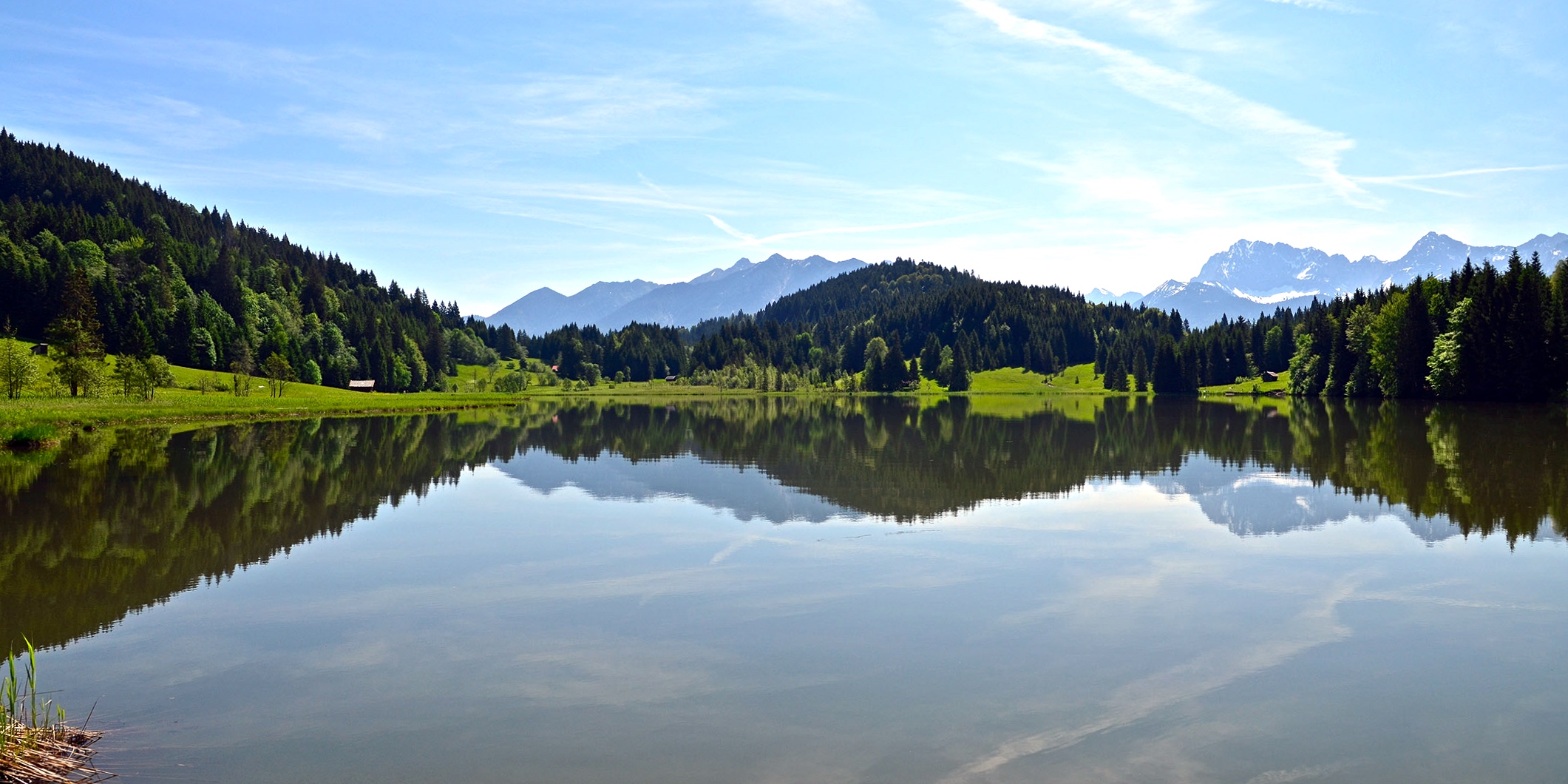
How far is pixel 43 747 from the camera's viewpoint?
941 centimetres

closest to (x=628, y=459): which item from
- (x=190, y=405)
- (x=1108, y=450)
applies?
(x=1108, y=450)

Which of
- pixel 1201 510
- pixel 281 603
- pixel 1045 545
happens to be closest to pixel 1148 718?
pixel 1045 545

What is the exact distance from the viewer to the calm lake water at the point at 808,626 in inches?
381

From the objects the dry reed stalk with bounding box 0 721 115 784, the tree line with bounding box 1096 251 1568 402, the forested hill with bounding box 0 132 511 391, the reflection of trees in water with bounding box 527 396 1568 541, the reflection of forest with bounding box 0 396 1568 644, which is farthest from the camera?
the forested hill with bounding box 0 132 511 391

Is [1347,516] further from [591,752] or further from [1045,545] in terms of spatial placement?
[591,752]

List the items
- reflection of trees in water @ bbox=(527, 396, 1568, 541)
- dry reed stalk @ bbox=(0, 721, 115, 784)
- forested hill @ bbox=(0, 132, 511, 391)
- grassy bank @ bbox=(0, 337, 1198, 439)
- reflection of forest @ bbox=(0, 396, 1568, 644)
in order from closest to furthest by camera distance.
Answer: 1. dry reed stalk @ bbox=(0, 721, 115, 784)
2. reflection of forest @ bbox=(0, 396, 1568, 644)
3. reflection of trees in water @ bbox=(527, 396, 1568, 541)
4. grassy bank @ bbox=(0, 337, 1198, 439)
5. forested hill @ bbox=(0, 132, 511, 391)

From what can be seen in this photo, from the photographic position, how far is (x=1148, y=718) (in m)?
10.4

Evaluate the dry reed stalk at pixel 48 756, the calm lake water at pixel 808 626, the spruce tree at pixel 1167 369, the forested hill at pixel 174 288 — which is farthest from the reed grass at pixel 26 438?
the spruce tree at pixel 1167 369

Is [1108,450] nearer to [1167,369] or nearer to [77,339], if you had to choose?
[77,339]

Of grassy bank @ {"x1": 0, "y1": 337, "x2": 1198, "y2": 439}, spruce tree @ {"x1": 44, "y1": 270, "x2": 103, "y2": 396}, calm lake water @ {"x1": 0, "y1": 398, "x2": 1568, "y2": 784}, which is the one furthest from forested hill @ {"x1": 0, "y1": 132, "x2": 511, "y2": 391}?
calm lake water @ {"x1": 0, "y1": 398, "x2": 1568, "y2": 784}

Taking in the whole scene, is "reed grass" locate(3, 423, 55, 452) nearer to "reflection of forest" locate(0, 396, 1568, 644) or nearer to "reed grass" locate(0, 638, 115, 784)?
"reflection of forest" locate(0, 396, 1568, 644)

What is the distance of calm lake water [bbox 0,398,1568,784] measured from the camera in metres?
9.68

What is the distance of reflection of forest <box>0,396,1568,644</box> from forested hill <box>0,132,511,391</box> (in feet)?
260

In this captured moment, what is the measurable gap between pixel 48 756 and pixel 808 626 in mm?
9285
